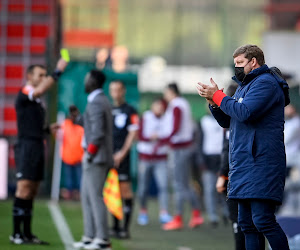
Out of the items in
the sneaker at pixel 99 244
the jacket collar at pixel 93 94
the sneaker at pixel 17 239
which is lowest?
the sneaker at pixel 17 239

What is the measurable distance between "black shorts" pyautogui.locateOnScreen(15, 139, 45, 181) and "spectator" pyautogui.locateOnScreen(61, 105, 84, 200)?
7614 mm

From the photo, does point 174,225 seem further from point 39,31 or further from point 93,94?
point 39,31

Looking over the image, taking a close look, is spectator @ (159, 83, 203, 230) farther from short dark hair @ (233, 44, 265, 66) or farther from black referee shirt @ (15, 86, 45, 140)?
short dark hair @ (233, 44, 265, 66)

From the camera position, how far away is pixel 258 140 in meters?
6.18

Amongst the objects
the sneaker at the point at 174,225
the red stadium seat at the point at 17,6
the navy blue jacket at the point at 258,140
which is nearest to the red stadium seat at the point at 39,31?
the red stadium seat at the point at 17,6

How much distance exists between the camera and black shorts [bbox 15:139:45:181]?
9391mm

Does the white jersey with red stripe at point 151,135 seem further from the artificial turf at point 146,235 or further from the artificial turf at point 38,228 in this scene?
the artificial turf at point 38,228

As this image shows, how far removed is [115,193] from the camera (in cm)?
1102

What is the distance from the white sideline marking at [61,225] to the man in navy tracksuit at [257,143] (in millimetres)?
3448

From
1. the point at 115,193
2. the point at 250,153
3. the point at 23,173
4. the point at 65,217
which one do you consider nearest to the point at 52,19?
the point at 65,217

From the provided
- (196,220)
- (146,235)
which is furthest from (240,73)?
(196,220)

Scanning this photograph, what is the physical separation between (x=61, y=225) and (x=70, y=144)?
18.2ft

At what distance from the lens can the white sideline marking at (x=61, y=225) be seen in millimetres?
9816

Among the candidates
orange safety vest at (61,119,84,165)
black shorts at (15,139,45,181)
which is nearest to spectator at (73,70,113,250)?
black shorts at (15,139,45,181)
